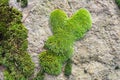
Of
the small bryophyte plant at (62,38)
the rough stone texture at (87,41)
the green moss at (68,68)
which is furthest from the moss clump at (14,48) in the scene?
the green moss at (68,68)

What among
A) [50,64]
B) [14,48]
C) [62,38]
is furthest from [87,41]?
[14,48]

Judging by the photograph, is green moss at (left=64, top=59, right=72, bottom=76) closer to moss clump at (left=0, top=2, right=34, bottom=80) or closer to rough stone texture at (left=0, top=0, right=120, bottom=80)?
rough stone texture at (left=0, top=0, right=120, bottom=80)

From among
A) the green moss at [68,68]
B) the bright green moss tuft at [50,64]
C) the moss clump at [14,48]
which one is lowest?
the green moss at [68,68]

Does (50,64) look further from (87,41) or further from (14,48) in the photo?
(87,41)

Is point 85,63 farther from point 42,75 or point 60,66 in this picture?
point 42,75

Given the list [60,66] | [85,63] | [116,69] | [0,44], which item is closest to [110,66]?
[116,69]

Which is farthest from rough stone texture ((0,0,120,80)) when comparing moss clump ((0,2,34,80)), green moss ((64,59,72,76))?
moss clump ((0,2,34,80))

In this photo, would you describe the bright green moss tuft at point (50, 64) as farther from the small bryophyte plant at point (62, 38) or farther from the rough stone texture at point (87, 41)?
the rough stone texture at point (87, 41)
